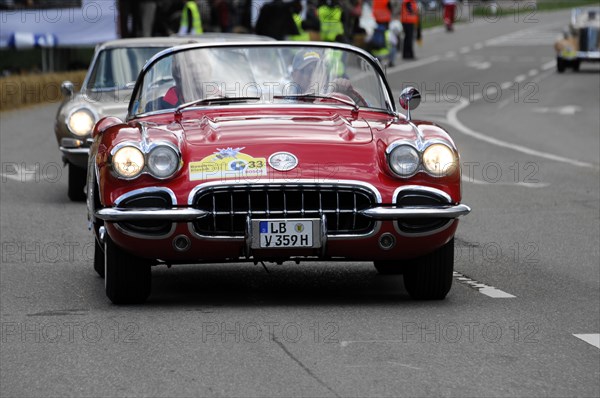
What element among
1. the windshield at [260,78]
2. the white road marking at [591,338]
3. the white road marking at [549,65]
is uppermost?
the windshield at [260,78]

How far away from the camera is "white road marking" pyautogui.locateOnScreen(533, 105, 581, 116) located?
25328 millimetres

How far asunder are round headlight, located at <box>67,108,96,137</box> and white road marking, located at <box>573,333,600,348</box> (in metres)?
7.20

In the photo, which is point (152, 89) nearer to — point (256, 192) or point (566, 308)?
point (256, 192)

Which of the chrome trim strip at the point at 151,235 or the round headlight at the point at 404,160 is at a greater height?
the round headlight at the point at 404,160

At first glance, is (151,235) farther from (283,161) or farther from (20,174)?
(20,174)

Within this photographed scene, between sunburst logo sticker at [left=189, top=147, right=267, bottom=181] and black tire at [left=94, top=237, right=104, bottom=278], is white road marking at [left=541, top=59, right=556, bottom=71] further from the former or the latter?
sunburst logo sticker at [left=189, top=147, right=267, bottom=181]

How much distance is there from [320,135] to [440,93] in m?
24.2

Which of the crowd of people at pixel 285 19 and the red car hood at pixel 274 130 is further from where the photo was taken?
the crowd of people at pixel 285 19

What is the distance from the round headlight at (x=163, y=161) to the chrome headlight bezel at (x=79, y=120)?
19.4 feet

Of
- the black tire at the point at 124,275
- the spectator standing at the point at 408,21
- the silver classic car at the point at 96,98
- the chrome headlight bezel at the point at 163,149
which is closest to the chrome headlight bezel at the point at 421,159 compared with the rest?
the chrome headlight bezel at the point at 163,149

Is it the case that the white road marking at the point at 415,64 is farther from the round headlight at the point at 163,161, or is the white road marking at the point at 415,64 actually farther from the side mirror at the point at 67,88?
the round headlight at the point at 163,161

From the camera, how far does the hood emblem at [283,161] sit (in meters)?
7.30

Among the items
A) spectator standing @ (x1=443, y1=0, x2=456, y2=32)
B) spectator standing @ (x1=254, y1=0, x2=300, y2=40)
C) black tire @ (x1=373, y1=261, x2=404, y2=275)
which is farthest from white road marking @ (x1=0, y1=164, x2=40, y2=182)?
spectator standing @ (x1=443, y1=0, x2=456, y2=32)

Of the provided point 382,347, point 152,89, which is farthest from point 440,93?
point 382,347
